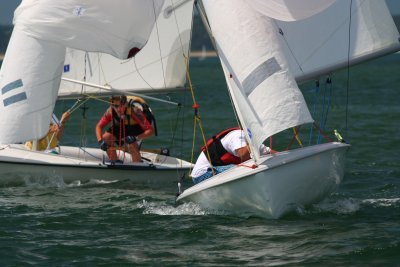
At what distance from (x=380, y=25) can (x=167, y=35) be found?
326cm

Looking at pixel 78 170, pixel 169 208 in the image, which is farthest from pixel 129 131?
pixel 169 208

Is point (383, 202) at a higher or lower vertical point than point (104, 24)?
lower

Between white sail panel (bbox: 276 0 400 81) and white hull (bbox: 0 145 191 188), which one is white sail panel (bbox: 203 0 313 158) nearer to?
white sail panel (bbox: 276 0 400 81)

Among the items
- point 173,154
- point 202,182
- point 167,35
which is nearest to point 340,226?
point 202,182

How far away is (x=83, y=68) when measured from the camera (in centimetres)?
1285

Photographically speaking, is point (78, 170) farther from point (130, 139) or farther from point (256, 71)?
point (256, 71)

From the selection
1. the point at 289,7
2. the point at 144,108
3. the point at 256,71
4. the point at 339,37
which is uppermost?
the point at 289,7

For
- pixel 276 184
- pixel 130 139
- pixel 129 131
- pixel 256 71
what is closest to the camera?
pixel 276 184

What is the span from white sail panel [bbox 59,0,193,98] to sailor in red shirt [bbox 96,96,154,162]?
42 centimetres

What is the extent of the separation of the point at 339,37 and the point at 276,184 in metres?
1.88

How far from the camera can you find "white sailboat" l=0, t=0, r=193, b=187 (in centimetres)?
917

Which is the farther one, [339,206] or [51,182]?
[51,182]

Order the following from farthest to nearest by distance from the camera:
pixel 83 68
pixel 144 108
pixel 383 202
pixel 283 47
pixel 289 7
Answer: pixel 83 68 → pixel 144 108 → pixel 383 202 → pixel 283 47 → pixel 289 7

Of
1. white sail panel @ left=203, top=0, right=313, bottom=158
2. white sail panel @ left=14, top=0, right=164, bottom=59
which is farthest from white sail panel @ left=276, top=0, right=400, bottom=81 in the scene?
white sail panel @ left=14, top=0, right=164, bottom=59
